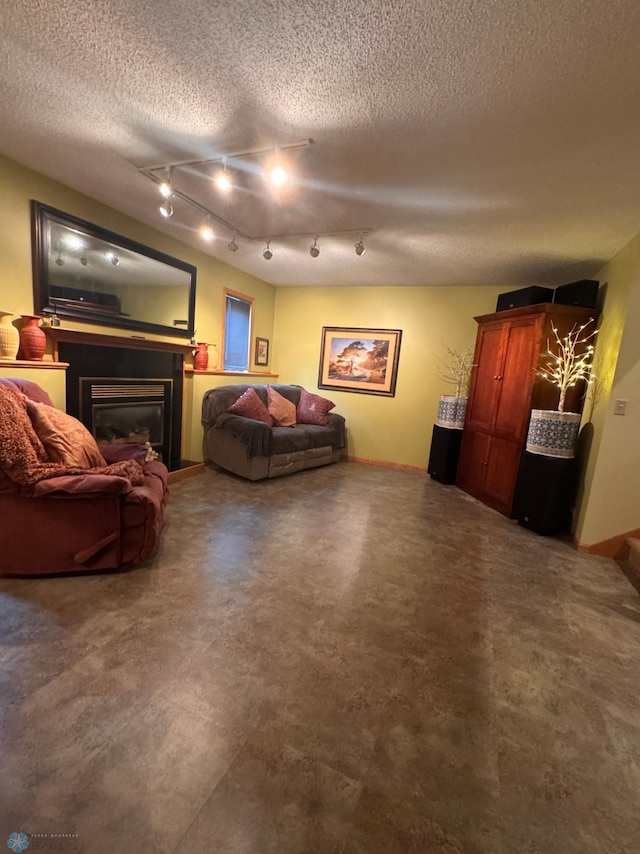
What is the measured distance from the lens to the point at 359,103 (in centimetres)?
165

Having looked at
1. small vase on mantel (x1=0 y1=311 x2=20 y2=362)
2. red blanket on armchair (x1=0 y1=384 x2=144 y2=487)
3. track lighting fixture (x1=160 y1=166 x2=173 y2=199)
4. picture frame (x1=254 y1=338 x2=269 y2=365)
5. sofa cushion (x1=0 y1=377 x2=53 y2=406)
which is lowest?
red blanket on armchair (x1=0 y1=384 x2=144 y2=487)

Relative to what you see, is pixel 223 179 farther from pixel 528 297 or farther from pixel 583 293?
pixel 583 293

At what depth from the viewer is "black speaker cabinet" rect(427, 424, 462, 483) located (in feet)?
14.7

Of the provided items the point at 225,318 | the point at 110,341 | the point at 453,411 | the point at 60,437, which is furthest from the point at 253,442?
the point at 453,411

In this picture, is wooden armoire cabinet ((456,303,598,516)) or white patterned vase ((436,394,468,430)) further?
white patterned vase ((436,394,468,430))

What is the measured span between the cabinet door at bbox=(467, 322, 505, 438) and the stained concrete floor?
6.15ft

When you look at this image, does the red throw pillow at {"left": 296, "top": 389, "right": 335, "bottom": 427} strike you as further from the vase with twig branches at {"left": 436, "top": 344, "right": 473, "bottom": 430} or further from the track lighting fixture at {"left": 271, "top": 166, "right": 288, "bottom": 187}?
the track lighting fixture at {"left": 271, "top": 166, "right": 288, "bottom": 187}

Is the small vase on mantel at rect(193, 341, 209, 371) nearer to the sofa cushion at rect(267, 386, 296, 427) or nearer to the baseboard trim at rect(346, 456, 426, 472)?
the sofa cushion at rect(267, 386, 296, 427)

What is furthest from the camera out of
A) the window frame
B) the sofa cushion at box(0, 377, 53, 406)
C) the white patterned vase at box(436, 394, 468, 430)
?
the window frame

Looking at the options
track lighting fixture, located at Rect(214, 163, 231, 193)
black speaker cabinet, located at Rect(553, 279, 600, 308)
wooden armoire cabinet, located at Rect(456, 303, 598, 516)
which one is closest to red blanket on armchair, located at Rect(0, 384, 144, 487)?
track lighting fixture, located at Rect(214, 163, 231, 193)

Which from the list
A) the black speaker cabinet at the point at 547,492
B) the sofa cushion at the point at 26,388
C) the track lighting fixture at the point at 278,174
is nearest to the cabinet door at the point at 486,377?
the black speaker cabinet at the point at 547,492

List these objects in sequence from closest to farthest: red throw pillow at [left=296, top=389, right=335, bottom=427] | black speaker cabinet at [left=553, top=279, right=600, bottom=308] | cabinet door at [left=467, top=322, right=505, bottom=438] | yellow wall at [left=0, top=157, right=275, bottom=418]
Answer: yellow wall at [left=0, top=157, right=275, bottom=418], black speaker cabinet at [left=553, top=279, right=600, bottom=308], cabinet door at [left=467, top=322, right=505, bottom=438], red throw pillow at [left=296, top=389, right=335, bottom=427]

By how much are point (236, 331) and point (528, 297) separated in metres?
3.50

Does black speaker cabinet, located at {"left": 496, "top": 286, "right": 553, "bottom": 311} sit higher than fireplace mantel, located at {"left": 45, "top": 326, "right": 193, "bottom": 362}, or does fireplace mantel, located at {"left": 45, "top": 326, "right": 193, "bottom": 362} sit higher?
black speaker cabinet, located at {"left": 496, "top": 286, "right": 553, "bottom": 311}
